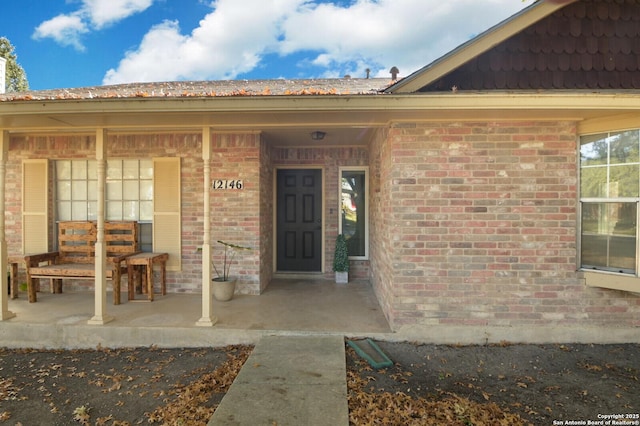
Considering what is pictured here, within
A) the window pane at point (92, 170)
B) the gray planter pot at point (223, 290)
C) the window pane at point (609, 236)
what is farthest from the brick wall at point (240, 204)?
the window pane at point (609, 236)

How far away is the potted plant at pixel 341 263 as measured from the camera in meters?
5.85

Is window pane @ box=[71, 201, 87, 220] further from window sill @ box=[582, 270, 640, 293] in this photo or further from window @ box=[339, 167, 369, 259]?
window sill @ box=[582, 270, 640, 293]

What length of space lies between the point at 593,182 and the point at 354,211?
3564 mm

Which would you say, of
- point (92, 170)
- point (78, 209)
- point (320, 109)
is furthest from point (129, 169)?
point (320, 109)

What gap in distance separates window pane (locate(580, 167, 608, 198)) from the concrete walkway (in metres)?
3.24

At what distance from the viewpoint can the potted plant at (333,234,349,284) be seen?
5.85m

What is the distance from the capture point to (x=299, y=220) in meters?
6.25

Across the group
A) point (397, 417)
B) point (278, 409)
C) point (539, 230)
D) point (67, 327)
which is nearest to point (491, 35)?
point (539, 230)

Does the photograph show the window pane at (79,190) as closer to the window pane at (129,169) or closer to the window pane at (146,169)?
the window pane at (129,169)

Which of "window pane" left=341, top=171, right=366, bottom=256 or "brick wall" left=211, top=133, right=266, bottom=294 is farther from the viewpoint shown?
"window pane" left=341, top=171, right=366, bottom=256

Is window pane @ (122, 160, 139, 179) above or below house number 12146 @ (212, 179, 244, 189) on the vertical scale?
above

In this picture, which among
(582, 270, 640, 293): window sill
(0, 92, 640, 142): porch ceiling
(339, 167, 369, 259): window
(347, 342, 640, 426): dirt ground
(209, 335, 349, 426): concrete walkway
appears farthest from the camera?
Answer: (339, 167, 369, 259): window

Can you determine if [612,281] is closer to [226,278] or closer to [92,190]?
[226,278]

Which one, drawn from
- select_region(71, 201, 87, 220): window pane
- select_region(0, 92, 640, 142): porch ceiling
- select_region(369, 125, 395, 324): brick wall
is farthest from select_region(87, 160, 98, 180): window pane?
select_region(369, 125, 395, 324): brick wall
